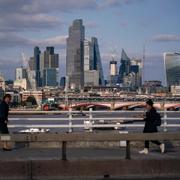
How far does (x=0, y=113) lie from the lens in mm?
15227

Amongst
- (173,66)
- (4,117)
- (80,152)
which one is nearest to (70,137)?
(80,152)

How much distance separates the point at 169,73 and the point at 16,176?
6470 inches

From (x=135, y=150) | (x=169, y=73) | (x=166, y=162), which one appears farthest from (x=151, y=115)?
(x=169, y=73)

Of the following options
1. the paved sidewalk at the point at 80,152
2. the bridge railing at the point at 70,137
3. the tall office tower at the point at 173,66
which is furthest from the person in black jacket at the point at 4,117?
the tall office tower at the point at 173,66

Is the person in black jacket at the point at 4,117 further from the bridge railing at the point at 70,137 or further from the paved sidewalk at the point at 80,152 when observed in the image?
the bridge railing at the point at 70,137

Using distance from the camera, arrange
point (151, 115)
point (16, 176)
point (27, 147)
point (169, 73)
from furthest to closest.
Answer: point (169, 73) → point (27, 147) → point (151, 115) → point (16, 176)

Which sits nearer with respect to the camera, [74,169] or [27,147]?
[74,169]

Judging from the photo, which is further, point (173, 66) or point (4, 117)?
Answer: point (173, 66)

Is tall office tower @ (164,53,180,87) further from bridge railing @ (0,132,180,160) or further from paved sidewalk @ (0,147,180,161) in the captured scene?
bridge railing @ (0,132,180,160)

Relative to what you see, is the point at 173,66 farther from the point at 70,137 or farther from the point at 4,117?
the point at 70,137

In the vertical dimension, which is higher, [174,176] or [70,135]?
[70,135]

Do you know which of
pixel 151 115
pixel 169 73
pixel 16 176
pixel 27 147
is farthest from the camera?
pixel 169 73

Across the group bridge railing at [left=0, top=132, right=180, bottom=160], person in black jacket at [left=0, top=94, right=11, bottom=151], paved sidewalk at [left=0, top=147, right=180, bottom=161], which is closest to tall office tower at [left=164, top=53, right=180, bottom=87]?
paved sidewalk at [left=0, top=147, right=180, bottom=161]

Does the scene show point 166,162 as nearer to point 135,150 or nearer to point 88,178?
point 88,178
